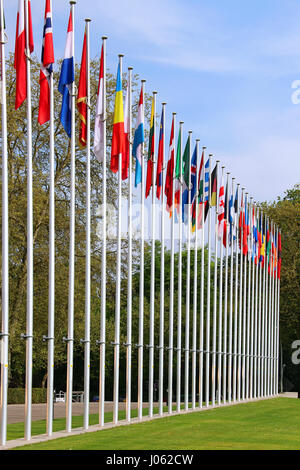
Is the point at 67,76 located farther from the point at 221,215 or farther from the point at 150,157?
the point at 221,215

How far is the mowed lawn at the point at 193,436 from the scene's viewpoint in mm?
19672

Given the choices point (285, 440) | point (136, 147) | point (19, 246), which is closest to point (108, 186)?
point (19, 246)

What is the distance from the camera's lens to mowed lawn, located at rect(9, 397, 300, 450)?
1967 centimetres

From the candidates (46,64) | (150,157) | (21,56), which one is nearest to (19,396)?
(150,157)

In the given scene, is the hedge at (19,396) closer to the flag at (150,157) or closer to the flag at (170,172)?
the flag at (170,172)

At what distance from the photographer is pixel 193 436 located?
2234 cm

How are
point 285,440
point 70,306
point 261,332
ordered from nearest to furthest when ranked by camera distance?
point 285,440 → point 70,306 → point 261,332

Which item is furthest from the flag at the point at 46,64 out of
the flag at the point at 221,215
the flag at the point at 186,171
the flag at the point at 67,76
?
the flag at the point at 221,215

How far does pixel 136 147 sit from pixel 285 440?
40.3ft

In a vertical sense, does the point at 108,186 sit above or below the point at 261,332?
above

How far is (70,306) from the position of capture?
23.9 m

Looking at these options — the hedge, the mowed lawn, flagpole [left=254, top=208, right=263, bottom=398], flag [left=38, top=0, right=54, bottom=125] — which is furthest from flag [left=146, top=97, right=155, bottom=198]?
the hedge
